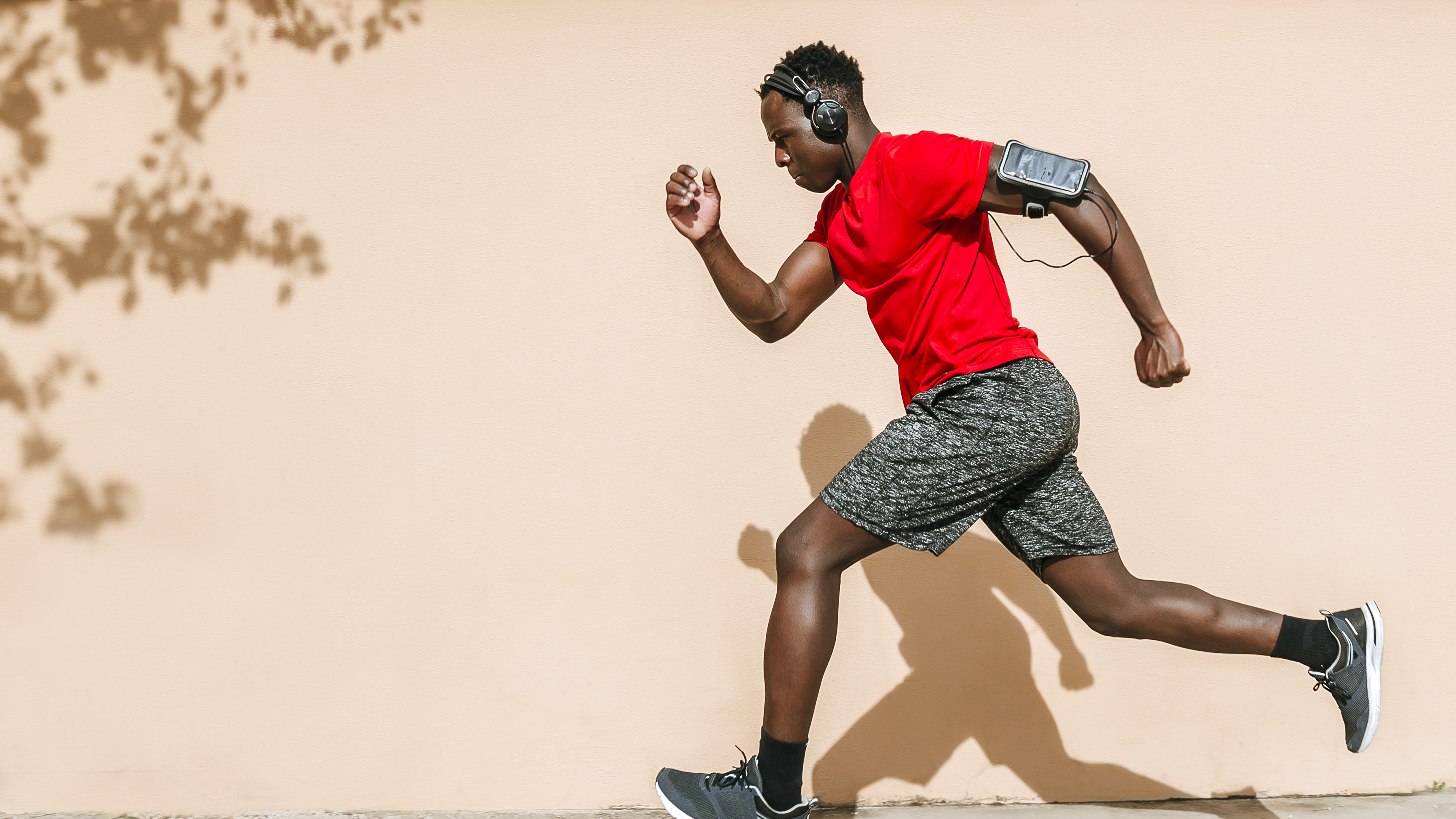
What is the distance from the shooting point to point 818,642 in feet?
7.83

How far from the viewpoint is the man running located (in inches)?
93.5

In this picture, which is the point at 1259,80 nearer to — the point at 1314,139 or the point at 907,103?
the point at 1314,139

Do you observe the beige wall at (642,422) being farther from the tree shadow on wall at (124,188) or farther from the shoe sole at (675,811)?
the shoe sole at (675,811)

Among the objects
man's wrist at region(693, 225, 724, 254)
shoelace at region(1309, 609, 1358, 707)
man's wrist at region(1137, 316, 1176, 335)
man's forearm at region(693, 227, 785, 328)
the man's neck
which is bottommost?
shoelace at region(1309, 609, 1358, 707)

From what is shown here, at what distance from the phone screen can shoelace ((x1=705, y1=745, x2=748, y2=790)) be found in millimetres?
1423

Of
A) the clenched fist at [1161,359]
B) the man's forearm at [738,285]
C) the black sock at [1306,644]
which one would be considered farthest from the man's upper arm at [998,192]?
the black sock at [1306,644]

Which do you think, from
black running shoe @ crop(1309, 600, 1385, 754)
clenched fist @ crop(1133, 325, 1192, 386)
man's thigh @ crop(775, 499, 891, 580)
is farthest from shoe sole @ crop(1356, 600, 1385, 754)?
man's thigh @ crop(775, 499, 891, 580)

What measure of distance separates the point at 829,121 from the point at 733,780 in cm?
150

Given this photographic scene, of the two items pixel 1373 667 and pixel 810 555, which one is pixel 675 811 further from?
pixel 1373 667

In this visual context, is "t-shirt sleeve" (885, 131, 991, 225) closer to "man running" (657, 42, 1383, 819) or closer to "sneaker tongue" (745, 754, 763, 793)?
"man running" (657, 42, 1383, 819)

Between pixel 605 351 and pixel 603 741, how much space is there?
43.0 inches

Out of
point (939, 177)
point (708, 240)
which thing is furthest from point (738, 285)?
point (939, 177)

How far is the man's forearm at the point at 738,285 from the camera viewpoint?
2402 mm

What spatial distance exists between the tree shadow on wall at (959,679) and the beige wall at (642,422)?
0.01 m
